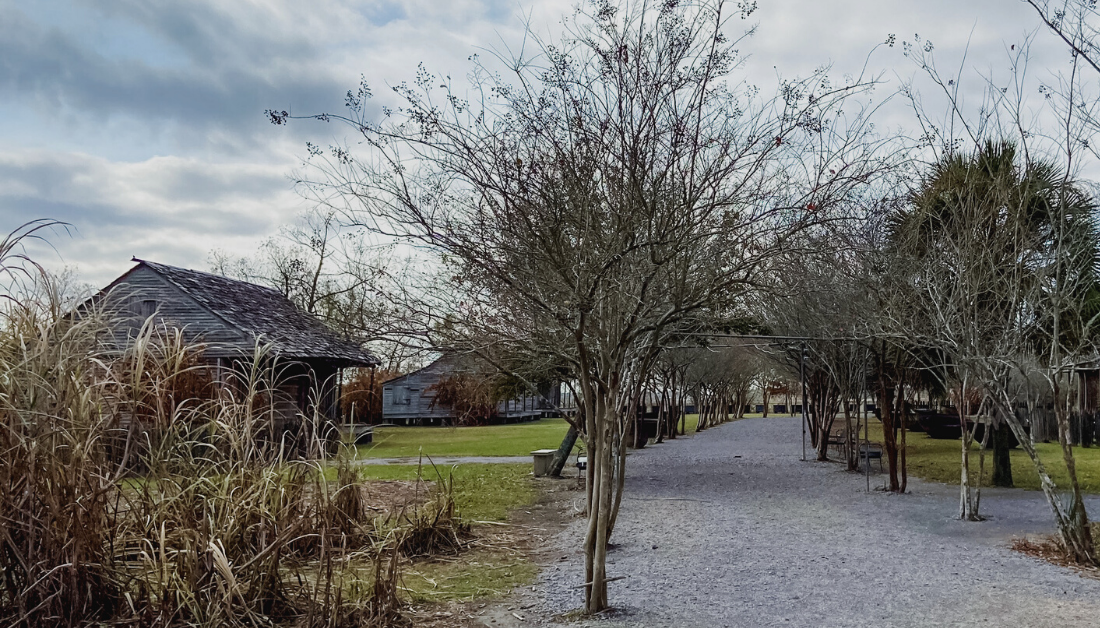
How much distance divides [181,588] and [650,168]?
3.66m

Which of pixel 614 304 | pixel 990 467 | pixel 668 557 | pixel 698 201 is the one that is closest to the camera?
pixel 698 201

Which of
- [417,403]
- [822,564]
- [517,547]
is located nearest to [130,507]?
[517,547]

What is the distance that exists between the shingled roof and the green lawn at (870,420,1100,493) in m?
Answer: 12.6

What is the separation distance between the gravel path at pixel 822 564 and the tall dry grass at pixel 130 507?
6.63ft

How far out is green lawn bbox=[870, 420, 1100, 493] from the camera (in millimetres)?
15977

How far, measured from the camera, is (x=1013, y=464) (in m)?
19.9

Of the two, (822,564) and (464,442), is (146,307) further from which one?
(822,564)

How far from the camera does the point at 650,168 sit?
16.5 feet

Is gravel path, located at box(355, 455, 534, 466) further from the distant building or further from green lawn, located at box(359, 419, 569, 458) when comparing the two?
the distant building

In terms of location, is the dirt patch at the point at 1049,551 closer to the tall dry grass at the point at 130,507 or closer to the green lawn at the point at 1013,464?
the green lawn at the point at 1013,464

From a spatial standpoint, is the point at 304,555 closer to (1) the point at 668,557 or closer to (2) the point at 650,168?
(1) the point at 668,557

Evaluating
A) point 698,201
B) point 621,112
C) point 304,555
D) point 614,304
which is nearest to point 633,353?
point 614,304

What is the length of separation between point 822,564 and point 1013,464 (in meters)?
Answer: 14.4

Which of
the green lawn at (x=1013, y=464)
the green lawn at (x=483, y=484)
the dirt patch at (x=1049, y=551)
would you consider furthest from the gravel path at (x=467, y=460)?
the dirt patch at (x=1049, y=551)
